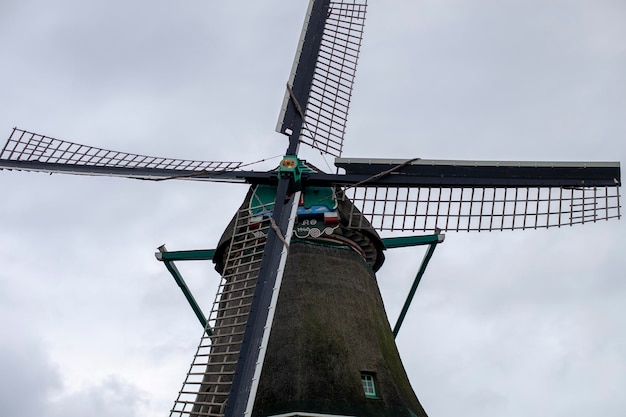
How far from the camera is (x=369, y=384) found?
9.92 meters

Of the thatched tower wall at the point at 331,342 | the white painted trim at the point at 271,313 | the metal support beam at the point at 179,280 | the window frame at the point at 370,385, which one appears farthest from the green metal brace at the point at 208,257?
the window frame at the point at 370,385

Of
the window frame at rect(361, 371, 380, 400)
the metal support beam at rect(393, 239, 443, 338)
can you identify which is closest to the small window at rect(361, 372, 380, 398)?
the window frame at rect(361, 371, 380, 400)

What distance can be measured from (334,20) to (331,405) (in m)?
7.69

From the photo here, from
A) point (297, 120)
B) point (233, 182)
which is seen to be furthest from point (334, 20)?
point (233, 182)

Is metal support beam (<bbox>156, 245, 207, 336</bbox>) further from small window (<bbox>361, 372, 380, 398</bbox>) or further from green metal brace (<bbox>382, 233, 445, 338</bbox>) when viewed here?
small window (<bbox>361, 372, 380, 398</bbox>)

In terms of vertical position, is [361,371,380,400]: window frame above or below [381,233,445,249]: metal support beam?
below

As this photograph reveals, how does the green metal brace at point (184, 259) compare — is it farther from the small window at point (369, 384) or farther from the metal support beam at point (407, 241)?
the small window at point (369, 384)

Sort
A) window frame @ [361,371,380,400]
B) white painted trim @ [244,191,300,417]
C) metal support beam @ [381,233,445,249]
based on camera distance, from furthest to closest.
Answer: metal support beam @ [381,233,445,249] → window frame @ [361,371,380,400] → white painted trim @ [244,191,300,417]

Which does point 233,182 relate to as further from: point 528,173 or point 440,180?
point 528,173

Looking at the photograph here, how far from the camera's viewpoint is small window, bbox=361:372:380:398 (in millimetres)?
9758

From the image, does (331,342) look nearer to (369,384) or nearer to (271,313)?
(369,384)

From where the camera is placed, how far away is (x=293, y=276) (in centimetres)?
1080

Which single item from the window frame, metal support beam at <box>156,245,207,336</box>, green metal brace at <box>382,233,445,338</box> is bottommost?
the window frame

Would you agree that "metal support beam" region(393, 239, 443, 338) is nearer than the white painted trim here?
No
